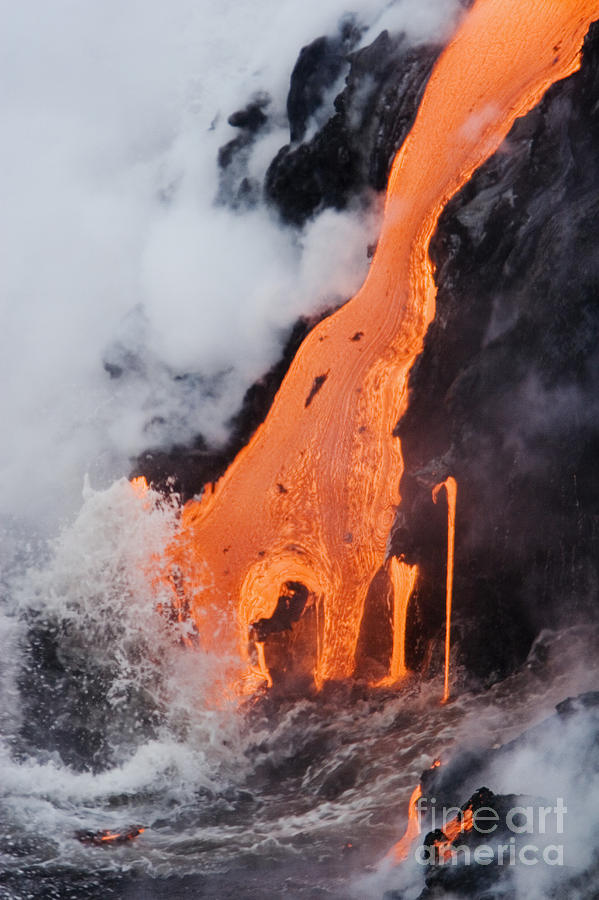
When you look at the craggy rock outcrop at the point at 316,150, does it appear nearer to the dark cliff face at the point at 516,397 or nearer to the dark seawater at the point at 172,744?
the dark seawater at the point at 172,744

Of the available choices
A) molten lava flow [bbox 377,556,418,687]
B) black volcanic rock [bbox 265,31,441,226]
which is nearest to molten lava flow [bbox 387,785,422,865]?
molten lava flow [bbox 377,556,418,687]

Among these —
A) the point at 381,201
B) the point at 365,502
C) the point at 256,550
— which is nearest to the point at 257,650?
the point at 256,550

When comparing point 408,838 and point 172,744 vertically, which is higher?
point 172,744

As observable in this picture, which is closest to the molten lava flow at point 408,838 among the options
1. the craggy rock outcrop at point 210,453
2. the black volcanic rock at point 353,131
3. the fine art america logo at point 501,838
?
the fine art america logo at point 501,838

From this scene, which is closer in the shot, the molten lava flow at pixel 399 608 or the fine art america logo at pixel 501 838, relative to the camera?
the fine art america logo at pixel 501 838

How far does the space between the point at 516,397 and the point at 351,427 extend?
0.98 metres

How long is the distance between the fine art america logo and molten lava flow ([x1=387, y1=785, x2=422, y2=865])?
0.19m

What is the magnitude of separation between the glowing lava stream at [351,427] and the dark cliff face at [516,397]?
0.12 m

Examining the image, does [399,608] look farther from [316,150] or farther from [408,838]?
[316,150]

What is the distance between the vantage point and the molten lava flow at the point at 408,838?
4199mm

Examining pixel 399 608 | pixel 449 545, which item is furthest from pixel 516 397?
pixel 399 608

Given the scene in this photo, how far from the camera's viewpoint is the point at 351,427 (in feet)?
17.6

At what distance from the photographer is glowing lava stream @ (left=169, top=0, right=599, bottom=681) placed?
4832mm

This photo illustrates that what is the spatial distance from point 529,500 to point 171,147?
3.22 m
